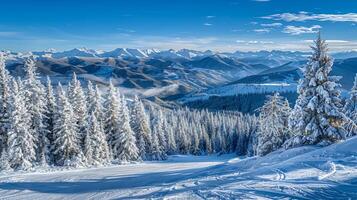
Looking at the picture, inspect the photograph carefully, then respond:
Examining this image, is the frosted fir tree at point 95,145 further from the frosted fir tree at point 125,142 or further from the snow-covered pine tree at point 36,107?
the frosted fir tree at point 125,142

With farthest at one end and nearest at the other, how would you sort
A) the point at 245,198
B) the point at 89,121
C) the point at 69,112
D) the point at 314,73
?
the point at 89,121 < the point at 69,112 < the point at 314,73 < the point at 245,198

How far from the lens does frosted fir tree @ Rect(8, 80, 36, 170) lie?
1462 inches

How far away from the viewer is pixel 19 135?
38.2 metres

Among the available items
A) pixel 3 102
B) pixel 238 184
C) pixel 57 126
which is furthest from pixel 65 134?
pixel 238 184

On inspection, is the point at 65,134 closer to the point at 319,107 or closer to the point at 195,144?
the point at 319,107

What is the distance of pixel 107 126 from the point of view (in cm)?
5194

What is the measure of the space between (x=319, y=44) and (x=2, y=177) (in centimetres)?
2678

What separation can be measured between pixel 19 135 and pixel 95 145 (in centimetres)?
910

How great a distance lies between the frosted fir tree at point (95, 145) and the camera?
43069 millimetres

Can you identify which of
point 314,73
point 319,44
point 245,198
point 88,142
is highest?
point 319,44

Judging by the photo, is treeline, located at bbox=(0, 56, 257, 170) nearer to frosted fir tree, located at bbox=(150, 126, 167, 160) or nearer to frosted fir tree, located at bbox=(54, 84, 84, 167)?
frosted fir tree, located at bbox=(54, 84, 84, 167)

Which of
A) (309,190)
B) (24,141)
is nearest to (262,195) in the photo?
(309,190)

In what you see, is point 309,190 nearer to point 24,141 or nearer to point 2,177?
point 2,177

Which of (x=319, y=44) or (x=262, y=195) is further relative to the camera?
(x=319, y=44)
